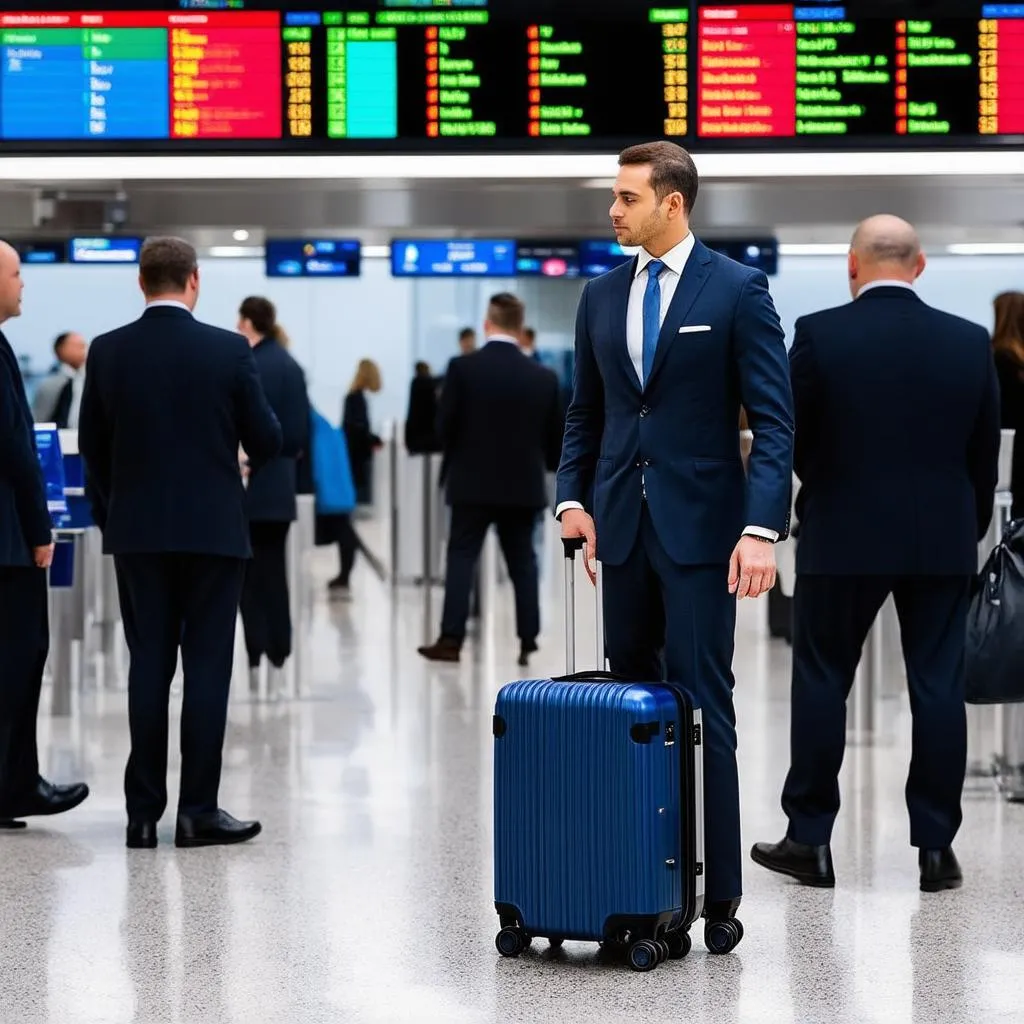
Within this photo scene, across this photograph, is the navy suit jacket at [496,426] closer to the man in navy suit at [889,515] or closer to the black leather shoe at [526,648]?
the black leather shoe at [526,648]

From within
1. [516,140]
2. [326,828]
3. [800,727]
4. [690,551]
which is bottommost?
[326,828]

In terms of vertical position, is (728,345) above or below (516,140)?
below

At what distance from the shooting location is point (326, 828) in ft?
17.4

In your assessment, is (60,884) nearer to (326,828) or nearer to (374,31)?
(326,828)

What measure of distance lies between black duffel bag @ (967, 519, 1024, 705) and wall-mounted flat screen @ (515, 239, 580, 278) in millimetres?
7471

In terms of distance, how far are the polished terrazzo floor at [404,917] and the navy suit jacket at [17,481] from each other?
0.82 metres

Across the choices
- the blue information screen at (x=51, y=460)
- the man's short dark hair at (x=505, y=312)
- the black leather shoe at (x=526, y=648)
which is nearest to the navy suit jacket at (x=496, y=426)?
the man's short dark hair at (x=505, y=312)

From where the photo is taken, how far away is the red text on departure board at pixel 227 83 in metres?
7.41

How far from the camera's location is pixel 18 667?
5.23 meters

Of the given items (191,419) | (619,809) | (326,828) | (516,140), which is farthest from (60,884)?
(516,140)

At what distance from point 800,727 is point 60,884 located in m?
1.85

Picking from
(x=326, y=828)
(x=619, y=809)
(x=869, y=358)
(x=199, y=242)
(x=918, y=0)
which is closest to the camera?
(x=619, y=809)

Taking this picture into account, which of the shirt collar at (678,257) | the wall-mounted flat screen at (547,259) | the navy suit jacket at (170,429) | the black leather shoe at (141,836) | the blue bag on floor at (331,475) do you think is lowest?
the black leather shoe at (141,836)

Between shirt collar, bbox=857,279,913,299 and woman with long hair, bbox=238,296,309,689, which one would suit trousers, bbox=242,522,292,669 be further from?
shirt collar, bbox=857,279,913,299
